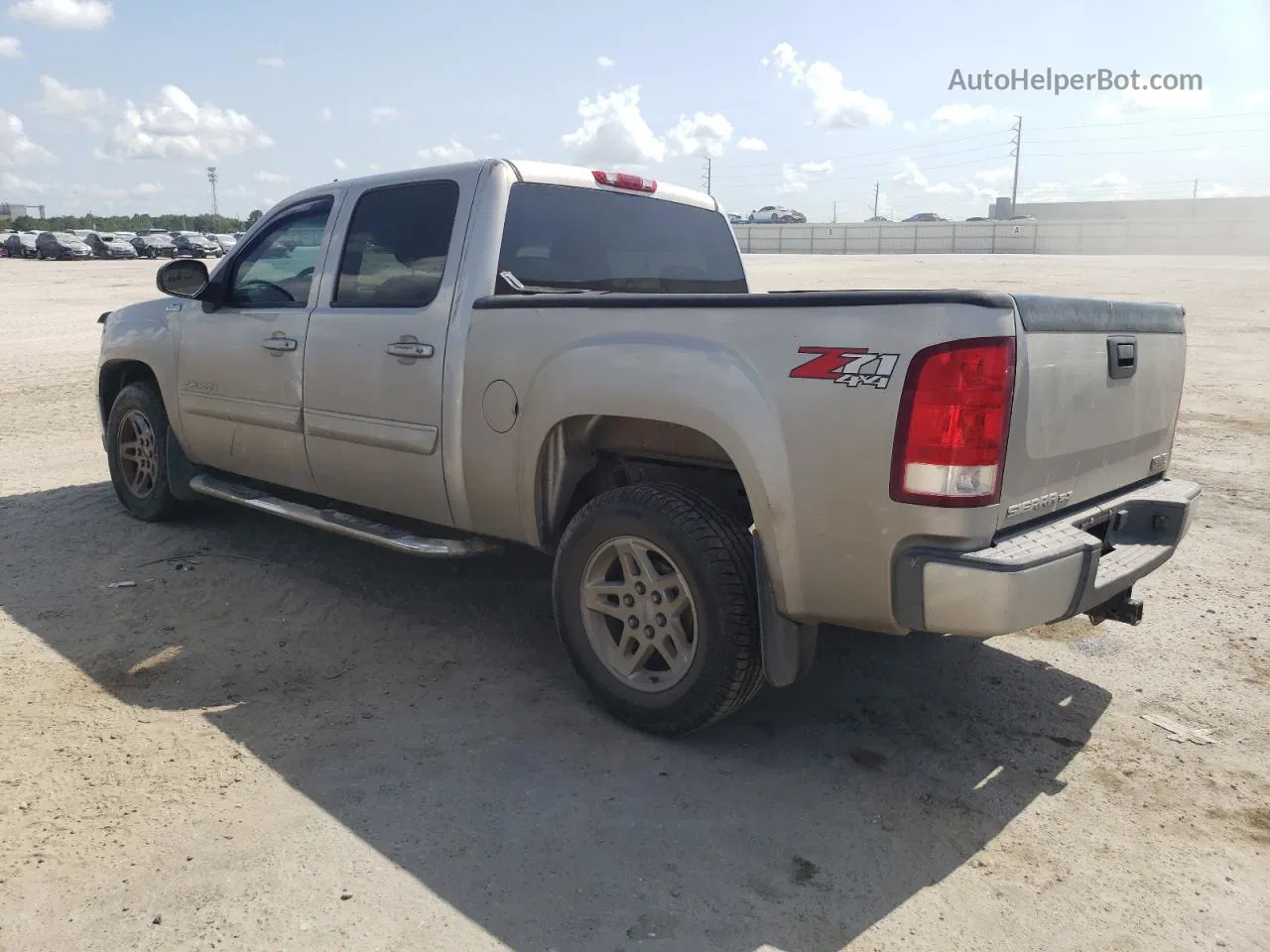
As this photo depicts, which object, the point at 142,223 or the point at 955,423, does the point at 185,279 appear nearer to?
the point at 955,423

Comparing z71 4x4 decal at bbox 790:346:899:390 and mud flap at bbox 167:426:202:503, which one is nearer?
z71 4x4 decal at bbox 790:346:899:390

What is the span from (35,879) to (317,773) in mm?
825

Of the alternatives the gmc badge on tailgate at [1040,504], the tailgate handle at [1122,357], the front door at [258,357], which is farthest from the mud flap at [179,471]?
the tailgate handle at [1122,357]

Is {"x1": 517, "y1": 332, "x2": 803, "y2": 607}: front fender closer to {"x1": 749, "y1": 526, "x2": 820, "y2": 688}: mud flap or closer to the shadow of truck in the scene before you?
{"x1": 749, "y1": 526, "x2": 820, "y2": 688}: mud flap

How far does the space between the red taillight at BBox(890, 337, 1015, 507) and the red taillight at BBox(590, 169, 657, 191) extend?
7.68 ft

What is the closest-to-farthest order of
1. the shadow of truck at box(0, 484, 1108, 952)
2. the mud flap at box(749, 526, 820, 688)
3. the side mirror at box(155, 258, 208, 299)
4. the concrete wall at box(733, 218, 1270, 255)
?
the shadow of truck at box(0, 484, 1108, 952) < the mud flap at box(749, 526, 820, 688) < the side mirror at box(155, 258, 208, 299) < the concrete wall at box(733, 218, 1270, 255)

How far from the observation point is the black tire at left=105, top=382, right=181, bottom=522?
19.4 feet

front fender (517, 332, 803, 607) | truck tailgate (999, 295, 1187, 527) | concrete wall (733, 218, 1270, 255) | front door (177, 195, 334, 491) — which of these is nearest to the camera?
truck tailgate (999, 295, 1187, 527)

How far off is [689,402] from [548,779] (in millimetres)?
1296

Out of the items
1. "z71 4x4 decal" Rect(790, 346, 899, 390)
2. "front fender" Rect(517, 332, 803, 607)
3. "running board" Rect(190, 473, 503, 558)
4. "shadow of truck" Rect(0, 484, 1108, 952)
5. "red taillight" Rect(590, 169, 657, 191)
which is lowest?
"shadow of truck" Rect(0, 484, 1108, 952)

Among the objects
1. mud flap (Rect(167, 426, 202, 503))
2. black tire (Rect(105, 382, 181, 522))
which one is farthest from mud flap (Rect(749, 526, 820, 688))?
Result: black tire (Rect(105, 382, 181, 522))

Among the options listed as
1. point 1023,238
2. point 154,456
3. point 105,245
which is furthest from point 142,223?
point 154,456

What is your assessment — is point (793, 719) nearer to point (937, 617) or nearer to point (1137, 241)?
point (937, 617)

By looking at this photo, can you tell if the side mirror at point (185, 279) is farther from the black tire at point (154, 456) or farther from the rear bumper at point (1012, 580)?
the rear bumper at point (1012, 580)
